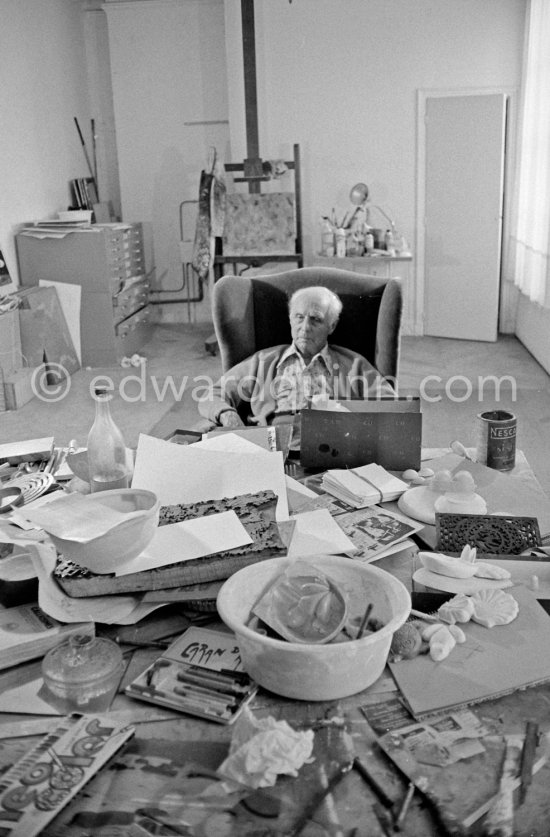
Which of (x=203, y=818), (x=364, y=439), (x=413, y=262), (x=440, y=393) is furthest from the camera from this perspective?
(x=413, y=262)

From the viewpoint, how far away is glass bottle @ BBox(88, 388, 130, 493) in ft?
5.26

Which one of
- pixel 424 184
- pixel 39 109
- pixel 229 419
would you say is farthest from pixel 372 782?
pixel 39 109

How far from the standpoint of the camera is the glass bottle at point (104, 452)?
1604mm

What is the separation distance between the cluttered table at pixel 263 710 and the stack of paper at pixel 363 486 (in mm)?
171

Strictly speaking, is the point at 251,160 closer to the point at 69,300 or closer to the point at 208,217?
the point at 208,217

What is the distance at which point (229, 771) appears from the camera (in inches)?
35.2

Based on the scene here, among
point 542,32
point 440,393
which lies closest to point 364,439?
point 440,393

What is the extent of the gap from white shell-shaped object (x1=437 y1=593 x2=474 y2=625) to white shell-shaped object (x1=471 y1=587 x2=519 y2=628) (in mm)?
12

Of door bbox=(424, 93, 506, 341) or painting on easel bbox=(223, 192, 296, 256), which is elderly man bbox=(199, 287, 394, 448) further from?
door bbox=(424, 93, 506, 341)

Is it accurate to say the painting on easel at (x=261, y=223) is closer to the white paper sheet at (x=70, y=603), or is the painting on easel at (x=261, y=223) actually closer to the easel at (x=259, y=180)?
the easel at (x=259, y=180)

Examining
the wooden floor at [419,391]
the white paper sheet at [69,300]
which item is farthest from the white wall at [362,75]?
the white paper sheet at [69,300]

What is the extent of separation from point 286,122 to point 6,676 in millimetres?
5889

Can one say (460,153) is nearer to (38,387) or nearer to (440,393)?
(440,393)

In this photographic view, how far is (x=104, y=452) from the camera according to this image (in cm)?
161
